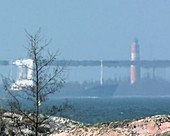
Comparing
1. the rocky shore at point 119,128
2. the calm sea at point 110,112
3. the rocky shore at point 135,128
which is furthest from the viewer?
the calm sea at point 110,112

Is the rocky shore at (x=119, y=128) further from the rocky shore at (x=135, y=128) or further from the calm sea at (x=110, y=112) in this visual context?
the calm sea at (x=110, y=112)

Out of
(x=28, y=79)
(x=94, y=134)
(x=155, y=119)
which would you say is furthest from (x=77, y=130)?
(x=28, y=79)

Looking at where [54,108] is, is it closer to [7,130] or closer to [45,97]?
[45,97]

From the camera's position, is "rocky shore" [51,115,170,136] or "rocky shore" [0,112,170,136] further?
"rocky shore" [51,115,170,136]

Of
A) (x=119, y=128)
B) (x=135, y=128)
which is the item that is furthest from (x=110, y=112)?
(x=135, y=128)

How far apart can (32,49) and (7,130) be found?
5581 mm

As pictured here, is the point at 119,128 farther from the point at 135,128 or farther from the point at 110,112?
the point at 110,112

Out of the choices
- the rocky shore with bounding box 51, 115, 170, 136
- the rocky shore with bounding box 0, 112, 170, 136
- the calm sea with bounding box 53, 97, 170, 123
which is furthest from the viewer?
the calm sea with bounding box 53, 97, 170, 123

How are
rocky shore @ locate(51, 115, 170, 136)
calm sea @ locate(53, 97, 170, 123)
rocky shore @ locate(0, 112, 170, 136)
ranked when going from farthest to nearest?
1. calm sea @ locate(53, 97, 170, 123)
2. rocky shore @ locate(51, 115, 170, 136)
3. rocky shore @ locate(0, 112, 170, 136)

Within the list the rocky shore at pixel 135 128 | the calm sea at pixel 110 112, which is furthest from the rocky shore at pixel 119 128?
the calm sea at pixel 110 112

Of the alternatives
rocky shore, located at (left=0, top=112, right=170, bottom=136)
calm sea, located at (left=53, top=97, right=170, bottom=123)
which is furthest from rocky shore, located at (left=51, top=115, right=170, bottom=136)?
calm sea, located at (left=53, top=97, right=170, bottom=123)

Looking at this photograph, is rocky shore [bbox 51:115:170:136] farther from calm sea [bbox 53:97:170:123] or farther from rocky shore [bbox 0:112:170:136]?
calm sea [bbox 53:97:170:123]

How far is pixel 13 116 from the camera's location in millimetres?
26000

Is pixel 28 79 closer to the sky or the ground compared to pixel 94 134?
closer to the sky
